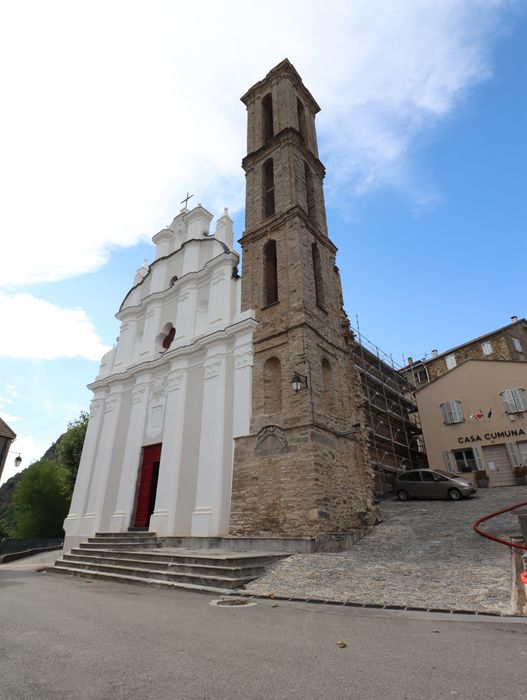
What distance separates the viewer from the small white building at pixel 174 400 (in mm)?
12305

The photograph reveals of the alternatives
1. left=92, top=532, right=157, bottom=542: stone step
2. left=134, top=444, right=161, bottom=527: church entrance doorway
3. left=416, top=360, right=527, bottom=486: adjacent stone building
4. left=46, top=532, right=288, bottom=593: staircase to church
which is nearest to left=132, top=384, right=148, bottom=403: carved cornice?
left=134, top=444, right=161, bottom=527: church entrance doorway

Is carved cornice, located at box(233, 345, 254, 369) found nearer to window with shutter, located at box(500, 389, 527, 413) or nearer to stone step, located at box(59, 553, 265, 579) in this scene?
stone step, located at box(59, 553, 265, 579)

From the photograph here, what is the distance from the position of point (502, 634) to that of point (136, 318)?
18.5 meters

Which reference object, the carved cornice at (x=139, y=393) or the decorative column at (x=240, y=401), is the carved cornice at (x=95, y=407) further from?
the decorative column at (x=240, y=401)

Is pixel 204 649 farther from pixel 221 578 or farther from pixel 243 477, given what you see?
pixel 243 477

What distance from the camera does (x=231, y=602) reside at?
18.7ft

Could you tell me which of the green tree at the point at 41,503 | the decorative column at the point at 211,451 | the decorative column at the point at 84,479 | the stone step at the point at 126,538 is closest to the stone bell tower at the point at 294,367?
the decorative column at the point at 211,451

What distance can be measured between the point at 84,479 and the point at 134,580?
32.1 ft

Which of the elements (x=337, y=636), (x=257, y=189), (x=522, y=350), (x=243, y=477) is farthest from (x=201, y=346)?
(x=522, y=350)

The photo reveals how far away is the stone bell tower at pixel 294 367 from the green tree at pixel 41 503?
18.7 meters

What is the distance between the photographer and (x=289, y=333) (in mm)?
12219

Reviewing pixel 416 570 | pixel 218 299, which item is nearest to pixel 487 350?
pixel 218 299

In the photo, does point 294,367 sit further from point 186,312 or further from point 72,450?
point 72,450

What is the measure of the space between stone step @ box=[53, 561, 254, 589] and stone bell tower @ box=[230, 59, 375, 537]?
117 inches
